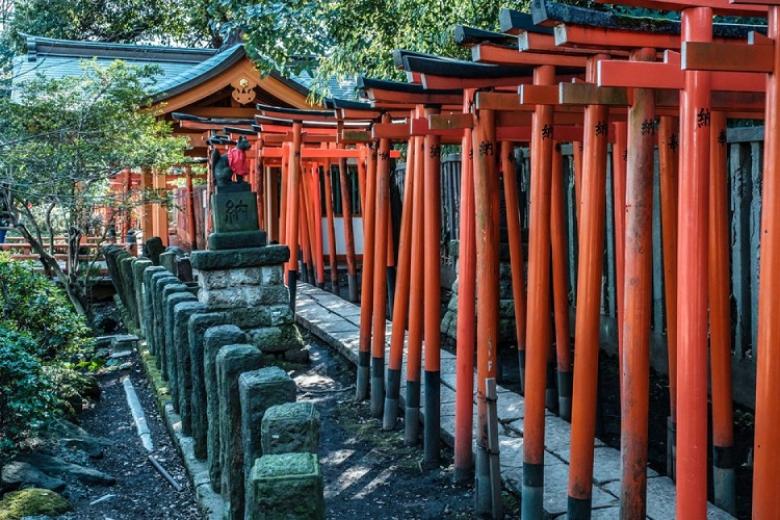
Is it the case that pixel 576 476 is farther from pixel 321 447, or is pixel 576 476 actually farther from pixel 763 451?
pixel 321 447

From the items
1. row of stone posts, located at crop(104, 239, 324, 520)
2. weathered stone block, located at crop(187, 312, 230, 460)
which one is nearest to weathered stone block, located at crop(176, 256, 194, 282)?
row of stone posts, located at crop(104, 239, 324, 520)

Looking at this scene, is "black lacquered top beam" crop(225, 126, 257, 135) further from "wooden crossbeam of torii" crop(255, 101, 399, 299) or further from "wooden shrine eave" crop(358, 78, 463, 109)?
"wooden shrine eave" crop(358, 78, 463, 109)

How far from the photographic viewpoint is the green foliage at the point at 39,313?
802 centimetres

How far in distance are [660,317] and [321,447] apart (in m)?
2.68

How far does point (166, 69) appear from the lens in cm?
1962

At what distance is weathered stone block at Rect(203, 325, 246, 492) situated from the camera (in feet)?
14.0

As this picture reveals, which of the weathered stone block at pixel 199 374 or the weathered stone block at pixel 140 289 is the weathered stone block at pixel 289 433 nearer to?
the weathered stone block at pixel 199 374

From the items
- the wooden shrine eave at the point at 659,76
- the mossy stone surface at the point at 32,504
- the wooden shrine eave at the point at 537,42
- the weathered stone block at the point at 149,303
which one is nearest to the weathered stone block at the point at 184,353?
the mossy stone surface at the point at 32,504

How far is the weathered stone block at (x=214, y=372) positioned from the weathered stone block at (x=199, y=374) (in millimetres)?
368

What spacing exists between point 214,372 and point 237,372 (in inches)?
22.6

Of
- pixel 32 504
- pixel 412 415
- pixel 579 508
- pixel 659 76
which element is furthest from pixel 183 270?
pixel 659 76

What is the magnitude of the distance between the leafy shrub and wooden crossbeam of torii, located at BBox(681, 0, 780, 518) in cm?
440

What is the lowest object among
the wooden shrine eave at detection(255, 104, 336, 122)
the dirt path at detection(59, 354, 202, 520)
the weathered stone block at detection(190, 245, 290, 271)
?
the dirt path at detection(59, 354, 202, 520)

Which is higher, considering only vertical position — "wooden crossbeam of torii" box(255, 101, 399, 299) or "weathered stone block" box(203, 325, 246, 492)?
"wooden crossbeam of torii" box(255, 101, 399, 299)
